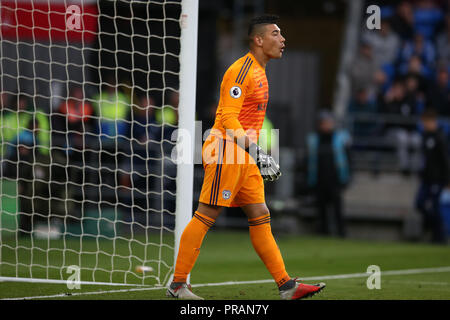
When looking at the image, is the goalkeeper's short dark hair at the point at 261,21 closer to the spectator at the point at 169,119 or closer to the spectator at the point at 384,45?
the spectator at the point at 169,119

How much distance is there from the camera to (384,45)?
19469 millimetres

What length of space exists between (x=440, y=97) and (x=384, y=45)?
217cm

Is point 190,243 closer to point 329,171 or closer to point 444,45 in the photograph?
point 329,171

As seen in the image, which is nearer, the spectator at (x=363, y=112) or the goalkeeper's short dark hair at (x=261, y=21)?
the goalkeeper's short dark hair at (x=261, y=21)

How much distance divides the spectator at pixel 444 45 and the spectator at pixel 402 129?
189 centimetres

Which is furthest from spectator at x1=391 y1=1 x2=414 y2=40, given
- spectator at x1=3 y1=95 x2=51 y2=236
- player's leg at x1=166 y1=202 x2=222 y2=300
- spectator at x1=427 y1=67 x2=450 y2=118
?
player's leg at x1=166 y1=202 x2=222 y2=300

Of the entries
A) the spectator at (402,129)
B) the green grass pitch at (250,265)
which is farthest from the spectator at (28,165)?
the spectator at (402,129)

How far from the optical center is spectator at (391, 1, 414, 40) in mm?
19719

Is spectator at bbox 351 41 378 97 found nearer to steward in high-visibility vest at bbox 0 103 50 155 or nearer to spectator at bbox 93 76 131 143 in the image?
spectator at bbox 93 76 131 143

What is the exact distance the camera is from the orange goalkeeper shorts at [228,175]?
6801 millimetres

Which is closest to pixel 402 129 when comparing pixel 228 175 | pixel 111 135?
pixel 111 135

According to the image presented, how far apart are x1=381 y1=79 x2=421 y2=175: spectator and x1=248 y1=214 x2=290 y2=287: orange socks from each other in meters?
10.6
